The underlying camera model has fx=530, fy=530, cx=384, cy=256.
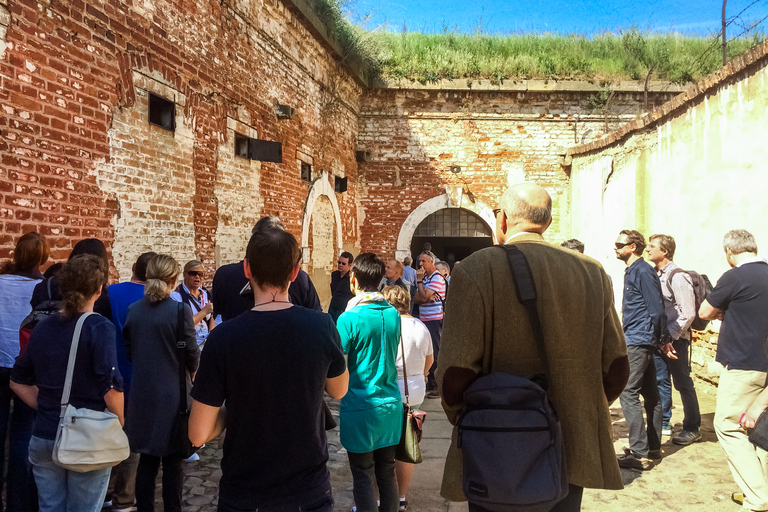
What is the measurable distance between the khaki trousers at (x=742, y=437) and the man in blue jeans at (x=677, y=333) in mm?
1085

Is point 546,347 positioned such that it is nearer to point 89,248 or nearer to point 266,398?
point 266,398

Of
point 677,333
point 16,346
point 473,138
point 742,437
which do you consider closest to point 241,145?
point 16,346

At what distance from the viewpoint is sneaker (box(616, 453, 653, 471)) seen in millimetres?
4336

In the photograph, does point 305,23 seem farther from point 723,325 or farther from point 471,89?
point 723,325

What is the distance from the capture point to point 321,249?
10.3 metres

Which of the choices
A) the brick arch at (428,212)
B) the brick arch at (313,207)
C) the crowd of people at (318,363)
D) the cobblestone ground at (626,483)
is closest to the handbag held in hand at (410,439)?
the crowd of people at (318,363)

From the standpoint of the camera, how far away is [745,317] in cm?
359

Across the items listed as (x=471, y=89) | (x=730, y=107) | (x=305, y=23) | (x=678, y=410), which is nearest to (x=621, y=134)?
(x=730, y=107)

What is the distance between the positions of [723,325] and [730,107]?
3.91 m

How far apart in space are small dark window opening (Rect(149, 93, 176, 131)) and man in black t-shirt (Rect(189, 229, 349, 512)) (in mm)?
4261

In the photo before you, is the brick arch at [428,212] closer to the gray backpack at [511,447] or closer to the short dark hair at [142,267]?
the short dark hair at [142,267]

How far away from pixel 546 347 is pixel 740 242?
265 centimetres

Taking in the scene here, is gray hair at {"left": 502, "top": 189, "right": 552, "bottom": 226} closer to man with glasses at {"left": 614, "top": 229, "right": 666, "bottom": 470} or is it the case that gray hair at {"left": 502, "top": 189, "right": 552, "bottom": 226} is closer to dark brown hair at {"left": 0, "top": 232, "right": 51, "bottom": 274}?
man with glasses at {"left": 614, "top": 229, "right": 666, "bottom": 470}

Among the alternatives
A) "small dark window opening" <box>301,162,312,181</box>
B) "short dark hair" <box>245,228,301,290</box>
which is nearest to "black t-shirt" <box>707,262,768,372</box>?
"short dark hair" <box>245,228,301,290</box>
